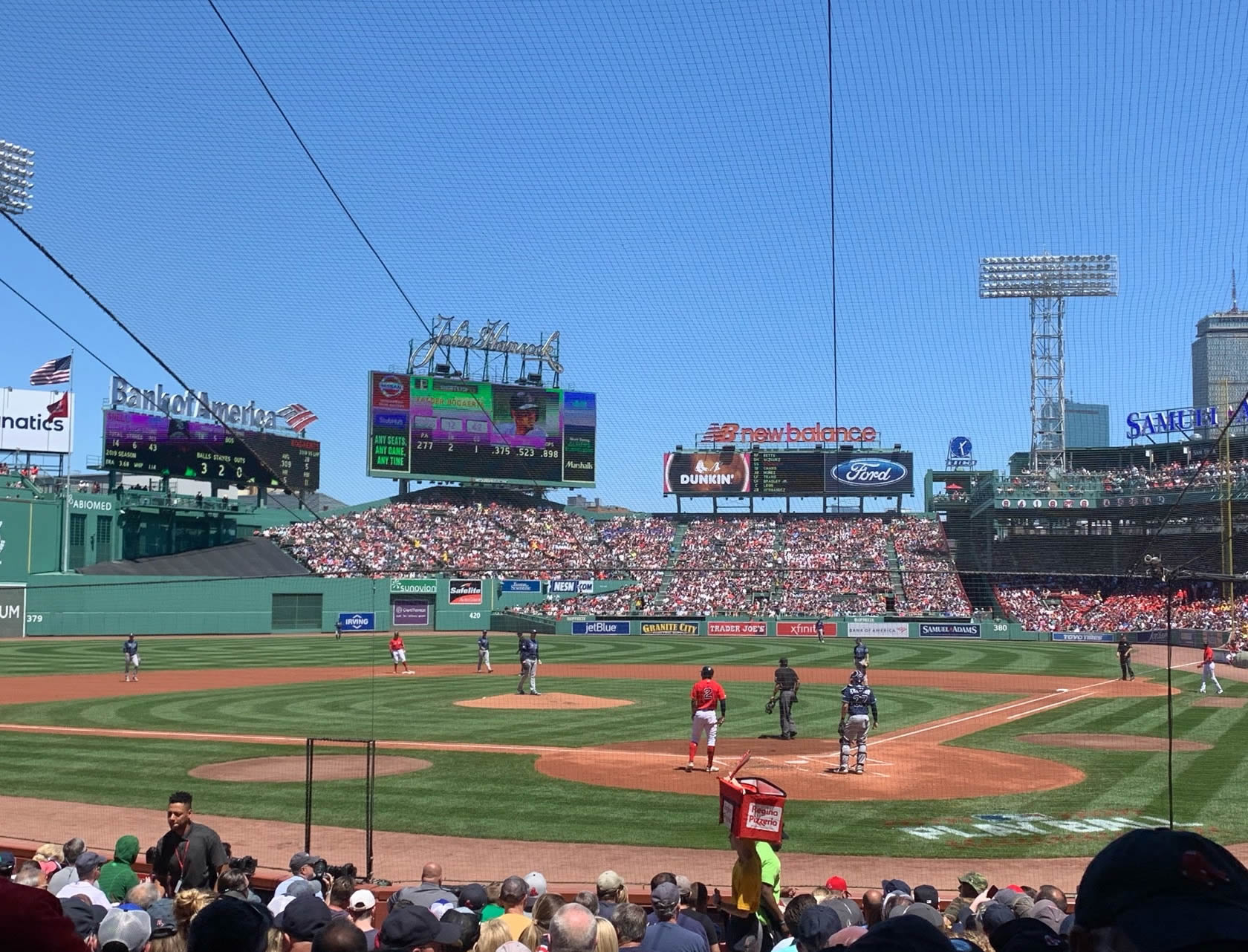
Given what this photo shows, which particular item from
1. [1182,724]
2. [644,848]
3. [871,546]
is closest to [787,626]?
[871,546]

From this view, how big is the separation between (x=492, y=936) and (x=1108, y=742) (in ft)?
65.2

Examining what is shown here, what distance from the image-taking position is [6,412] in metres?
66.1

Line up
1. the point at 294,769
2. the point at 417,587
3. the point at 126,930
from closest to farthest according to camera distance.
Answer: the point at 126,930, the point at 294,769, the point at 417,587

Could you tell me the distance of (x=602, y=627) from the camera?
6406 cm

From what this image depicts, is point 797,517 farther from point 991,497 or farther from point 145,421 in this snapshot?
point 145,421

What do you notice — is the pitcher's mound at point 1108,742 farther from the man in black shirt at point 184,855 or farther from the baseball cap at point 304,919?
the baseball cap at point 304,919

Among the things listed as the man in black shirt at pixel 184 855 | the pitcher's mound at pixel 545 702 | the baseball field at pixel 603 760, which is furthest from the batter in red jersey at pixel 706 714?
the man in black shirt at pixel 184 855

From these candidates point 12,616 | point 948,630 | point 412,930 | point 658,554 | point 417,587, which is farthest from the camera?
point 658,554

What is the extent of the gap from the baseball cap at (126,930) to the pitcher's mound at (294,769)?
1268 cm

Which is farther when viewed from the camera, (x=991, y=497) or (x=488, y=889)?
(x=991, y=497)

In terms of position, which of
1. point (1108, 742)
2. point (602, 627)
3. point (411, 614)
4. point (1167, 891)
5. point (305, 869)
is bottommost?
point (602, 627)

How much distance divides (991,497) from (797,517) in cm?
1518

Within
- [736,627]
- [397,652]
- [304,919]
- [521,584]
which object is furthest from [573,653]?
[304,919]

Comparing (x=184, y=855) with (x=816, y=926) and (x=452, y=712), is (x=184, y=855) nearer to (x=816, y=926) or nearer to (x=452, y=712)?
(x=816, y=926)
